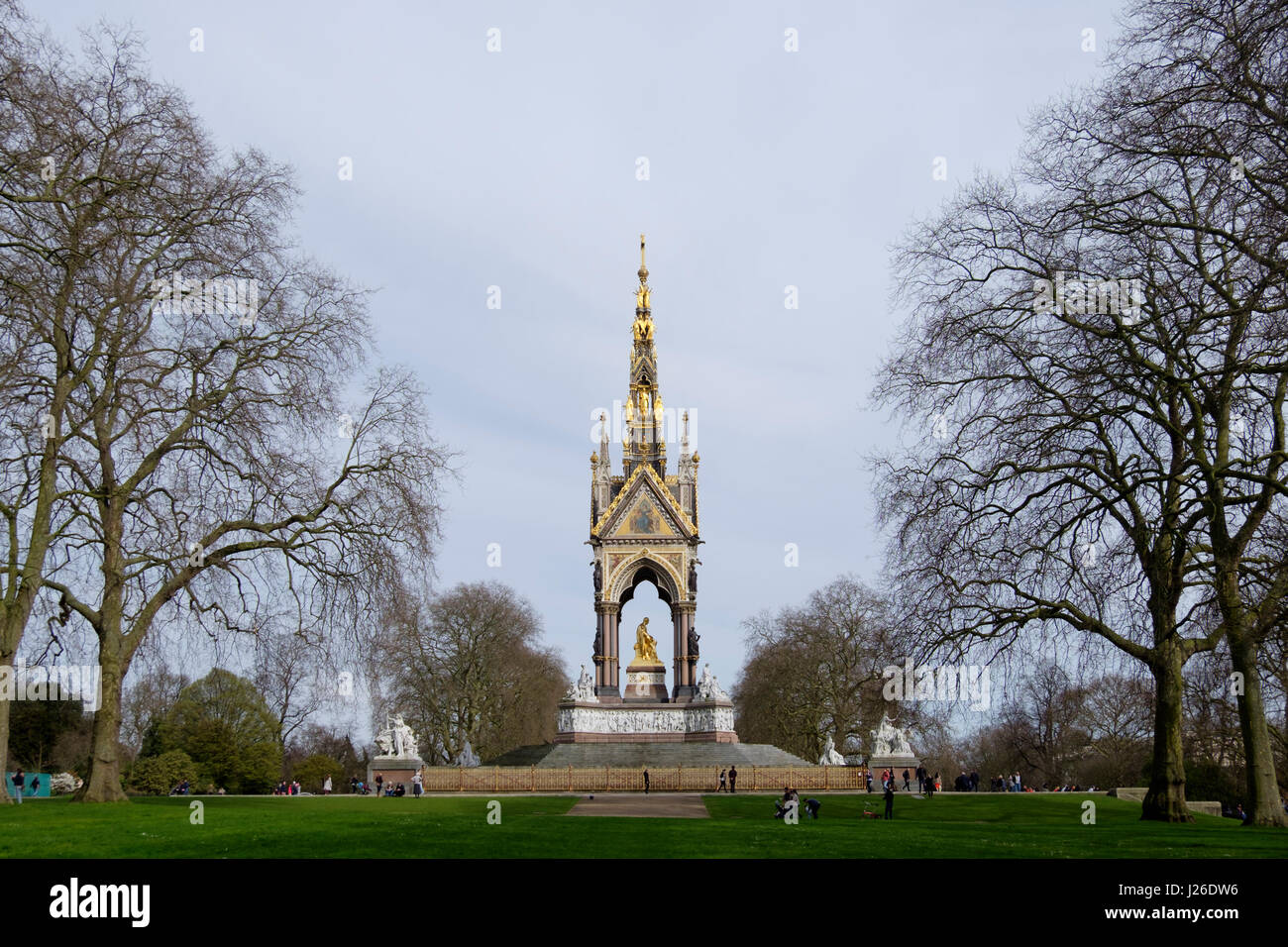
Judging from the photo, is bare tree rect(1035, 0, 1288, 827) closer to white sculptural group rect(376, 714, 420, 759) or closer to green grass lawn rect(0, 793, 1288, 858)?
green grass lawn rect(0, 793, 1288, 858)

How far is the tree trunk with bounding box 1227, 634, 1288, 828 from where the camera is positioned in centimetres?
2219

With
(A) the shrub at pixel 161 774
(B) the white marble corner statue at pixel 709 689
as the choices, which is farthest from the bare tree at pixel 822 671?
(A) the shrub at pixel 161 774

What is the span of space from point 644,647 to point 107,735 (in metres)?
35.1

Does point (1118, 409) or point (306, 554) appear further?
point (306, 554)

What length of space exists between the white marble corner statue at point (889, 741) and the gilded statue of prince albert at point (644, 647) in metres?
13.8

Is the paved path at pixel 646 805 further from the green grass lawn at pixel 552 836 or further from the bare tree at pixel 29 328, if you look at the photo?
the bare tree at pixel 29 328

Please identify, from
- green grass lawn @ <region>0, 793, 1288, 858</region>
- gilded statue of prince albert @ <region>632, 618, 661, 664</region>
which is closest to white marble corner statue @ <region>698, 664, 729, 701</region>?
gilded statue of prince albert @ <region>632, 618, 661, 664</region>

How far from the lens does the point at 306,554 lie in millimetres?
23641

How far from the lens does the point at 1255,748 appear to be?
22.9 meters

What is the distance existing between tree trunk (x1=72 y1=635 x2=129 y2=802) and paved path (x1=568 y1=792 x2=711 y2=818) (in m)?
9.61

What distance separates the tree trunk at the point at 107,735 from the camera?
73.4ft
